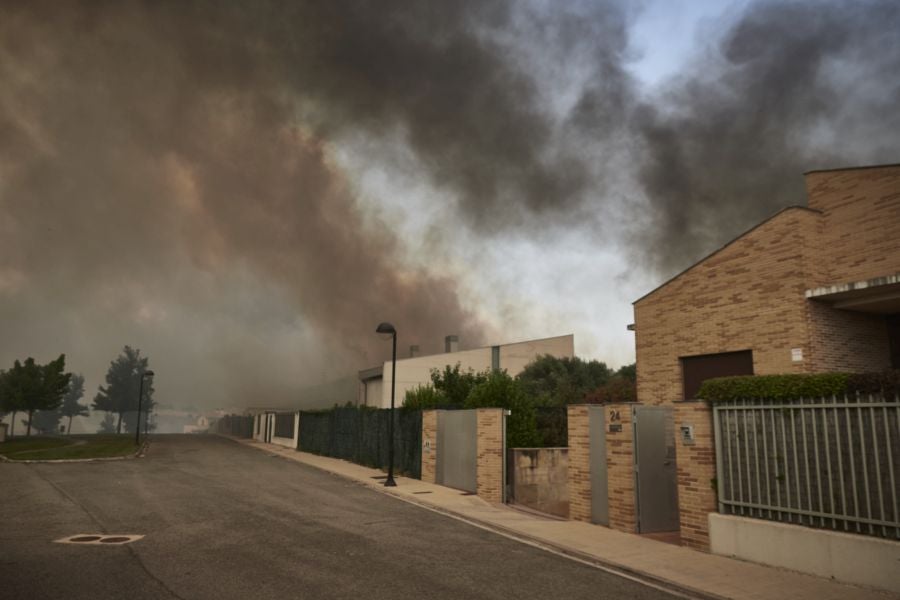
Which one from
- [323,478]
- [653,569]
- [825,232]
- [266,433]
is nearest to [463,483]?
[323,478]

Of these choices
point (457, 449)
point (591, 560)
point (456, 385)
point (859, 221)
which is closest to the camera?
point (591, 560)

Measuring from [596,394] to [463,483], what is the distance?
16.7m

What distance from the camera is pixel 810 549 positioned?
27.8 feet

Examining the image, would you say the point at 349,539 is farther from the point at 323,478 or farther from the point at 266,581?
the point at 323,478

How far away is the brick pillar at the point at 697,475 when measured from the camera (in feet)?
33.1

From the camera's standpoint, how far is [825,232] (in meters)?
16.9

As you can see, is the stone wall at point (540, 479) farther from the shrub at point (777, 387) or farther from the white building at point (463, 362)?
the white building at point (463, 362)

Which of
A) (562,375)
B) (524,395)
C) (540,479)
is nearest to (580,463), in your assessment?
(540,479)

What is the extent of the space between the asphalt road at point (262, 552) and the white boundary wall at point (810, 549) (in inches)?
96.7

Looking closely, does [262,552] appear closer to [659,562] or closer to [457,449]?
[659,562]

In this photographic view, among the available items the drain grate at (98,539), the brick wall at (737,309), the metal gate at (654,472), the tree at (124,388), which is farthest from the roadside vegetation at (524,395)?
the tree at (124,388)

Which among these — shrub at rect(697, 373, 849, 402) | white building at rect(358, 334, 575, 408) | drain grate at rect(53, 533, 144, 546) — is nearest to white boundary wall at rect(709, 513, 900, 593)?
shrub at rect(697, 373, 849, 402)

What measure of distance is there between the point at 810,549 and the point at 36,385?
71967 millimetres

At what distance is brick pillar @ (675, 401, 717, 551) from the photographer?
10.1m
